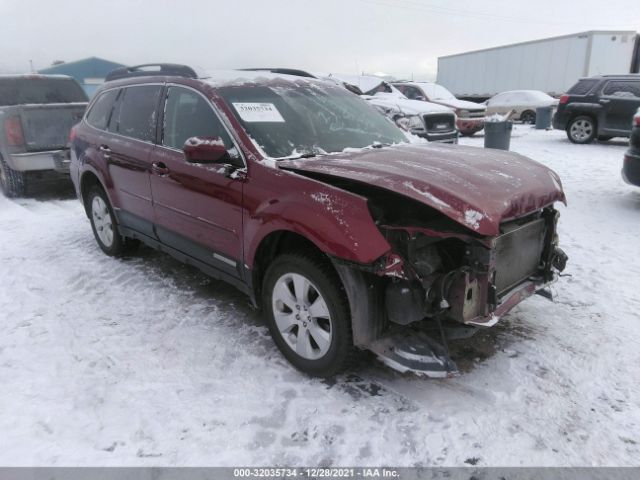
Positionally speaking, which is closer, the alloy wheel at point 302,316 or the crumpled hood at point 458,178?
the crumpled hood at point 458,178

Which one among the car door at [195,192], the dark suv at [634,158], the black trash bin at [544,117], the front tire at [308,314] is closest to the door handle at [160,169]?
the car door at [195,192]

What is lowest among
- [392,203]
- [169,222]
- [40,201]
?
[40,201]

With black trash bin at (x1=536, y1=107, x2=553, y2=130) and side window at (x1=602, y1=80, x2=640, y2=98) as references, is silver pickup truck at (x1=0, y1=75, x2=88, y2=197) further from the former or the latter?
black trash bin at (x1=536, y1=107, x2=553, y2=130)

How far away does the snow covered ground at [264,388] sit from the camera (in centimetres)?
238

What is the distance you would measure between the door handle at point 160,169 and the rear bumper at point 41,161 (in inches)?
165

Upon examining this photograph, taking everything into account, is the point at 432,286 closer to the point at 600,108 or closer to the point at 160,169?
the point at 160,169

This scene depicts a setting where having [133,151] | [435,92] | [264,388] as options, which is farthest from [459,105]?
[264,388]

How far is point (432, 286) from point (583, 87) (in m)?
12.4

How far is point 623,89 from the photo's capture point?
11.6 meters

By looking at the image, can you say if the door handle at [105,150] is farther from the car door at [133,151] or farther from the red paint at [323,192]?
the red paint at [323,192]

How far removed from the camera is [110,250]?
16.4ft

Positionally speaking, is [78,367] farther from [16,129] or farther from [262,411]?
[16,129]

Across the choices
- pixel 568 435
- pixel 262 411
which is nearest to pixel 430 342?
pixel 568 435

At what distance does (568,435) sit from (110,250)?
14.6ft
